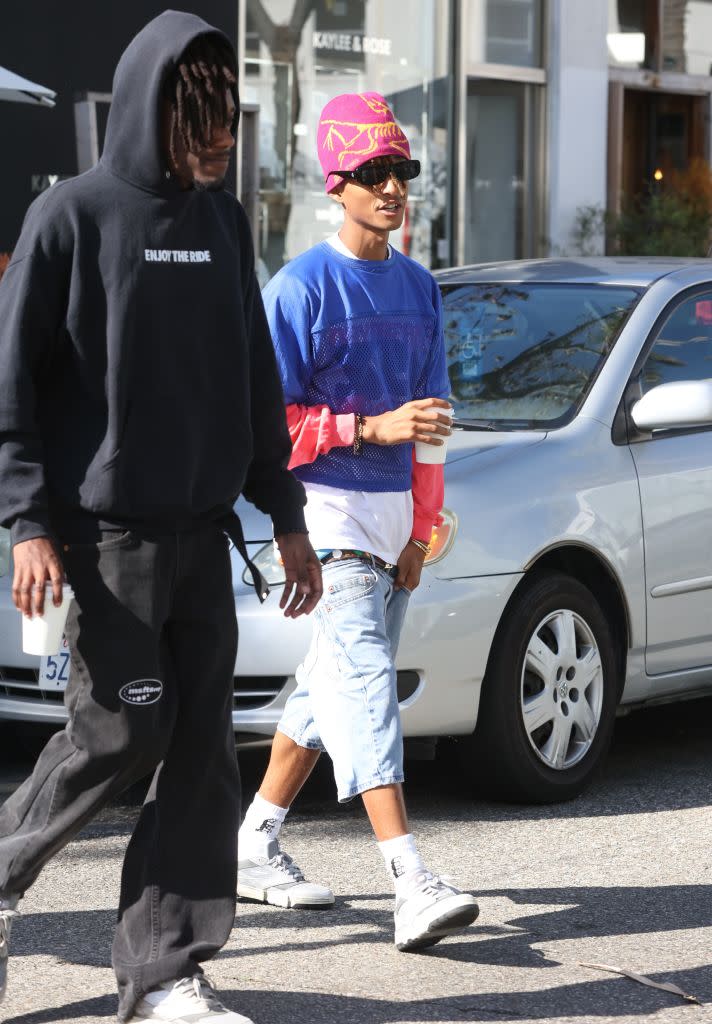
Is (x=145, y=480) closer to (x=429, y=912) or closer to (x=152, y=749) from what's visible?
(x=152, y=749)

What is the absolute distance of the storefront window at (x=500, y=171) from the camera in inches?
589

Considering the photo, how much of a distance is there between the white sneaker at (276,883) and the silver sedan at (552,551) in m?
0.63

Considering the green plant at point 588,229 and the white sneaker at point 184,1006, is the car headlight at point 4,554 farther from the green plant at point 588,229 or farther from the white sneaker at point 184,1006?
the green plant at point 588,229

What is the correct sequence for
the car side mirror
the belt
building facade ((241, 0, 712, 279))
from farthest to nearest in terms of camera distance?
building facade ((241, 0, 712, 279))
the car side mirror
the belt

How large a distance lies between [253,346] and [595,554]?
2.14 metres

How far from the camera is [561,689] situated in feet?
17.3

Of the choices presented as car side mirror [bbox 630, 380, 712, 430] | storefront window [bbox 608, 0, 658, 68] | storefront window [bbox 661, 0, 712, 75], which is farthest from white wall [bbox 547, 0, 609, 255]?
car side mirror [bbox 630, 380, 712, 430]

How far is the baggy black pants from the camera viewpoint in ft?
10.6

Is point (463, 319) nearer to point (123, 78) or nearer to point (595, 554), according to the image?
point (595, 554)

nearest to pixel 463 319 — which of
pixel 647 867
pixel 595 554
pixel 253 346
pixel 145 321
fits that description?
pixel 595 554

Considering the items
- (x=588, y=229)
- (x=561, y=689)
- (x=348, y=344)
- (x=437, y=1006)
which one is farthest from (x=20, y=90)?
(x=588, y=229)

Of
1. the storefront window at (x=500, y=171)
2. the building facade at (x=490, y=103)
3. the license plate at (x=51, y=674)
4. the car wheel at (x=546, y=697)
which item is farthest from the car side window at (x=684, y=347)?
the storefront window at (x=500, y=171)

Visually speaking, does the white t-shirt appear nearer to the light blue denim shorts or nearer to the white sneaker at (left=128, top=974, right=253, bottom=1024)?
the light blue denim shorts

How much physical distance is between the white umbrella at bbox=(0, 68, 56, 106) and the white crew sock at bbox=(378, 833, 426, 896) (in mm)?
5946
